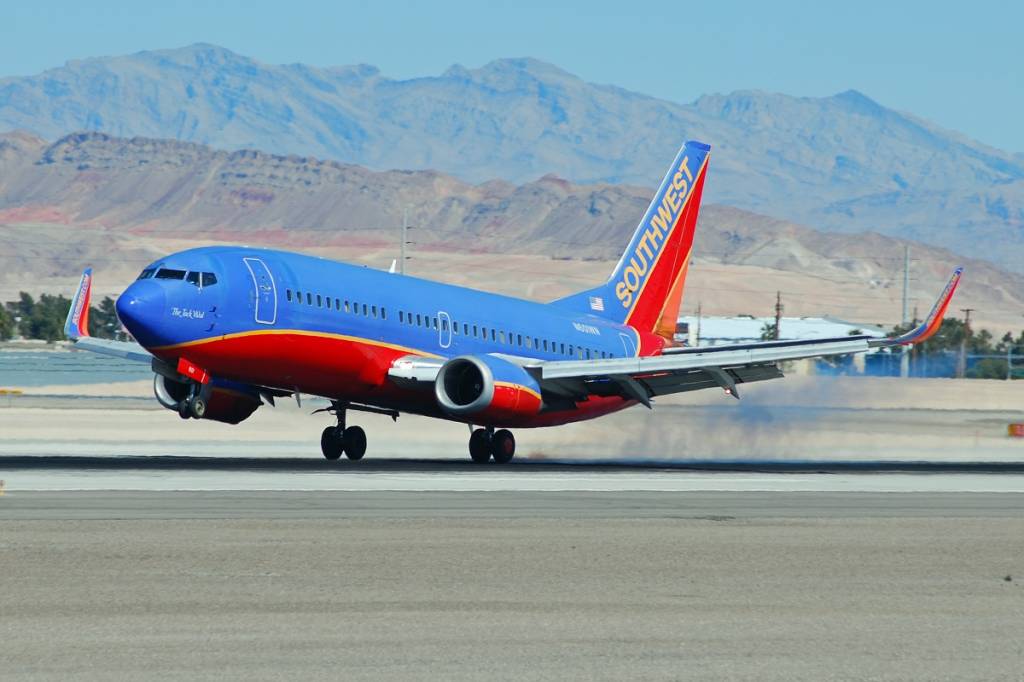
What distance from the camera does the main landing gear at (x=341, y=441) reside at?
4247 centimetres

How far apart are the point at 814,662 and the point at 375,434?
39.8 metres

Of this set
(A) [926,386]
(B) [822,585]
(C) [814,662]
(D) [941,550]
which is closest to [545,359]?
(D) [941,550]

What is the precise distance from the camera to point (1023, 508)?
29281 millimetres

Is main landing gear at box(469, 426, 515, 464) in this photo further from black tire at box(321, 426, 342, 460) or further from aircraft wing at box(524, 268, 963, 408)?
black tire at box(321, 426, 342, 460)

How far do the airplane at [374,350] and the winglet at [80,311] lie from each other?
68 mm

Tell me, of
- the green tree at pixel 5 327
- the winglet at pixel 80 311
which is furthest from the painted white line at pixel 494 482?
the green tree at pixel 5 327

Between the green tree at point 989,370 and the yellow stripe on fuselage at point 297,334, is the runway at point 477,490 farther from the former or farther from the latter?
the green tree at point 989,370

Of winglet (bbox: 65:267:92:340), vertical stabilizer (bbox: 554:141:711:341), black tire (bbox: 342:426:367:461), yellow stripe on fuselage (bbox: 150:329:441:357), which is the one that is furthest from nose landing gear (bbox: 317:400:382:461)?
vertical stabilizer (bbox: 554:141:711:341)

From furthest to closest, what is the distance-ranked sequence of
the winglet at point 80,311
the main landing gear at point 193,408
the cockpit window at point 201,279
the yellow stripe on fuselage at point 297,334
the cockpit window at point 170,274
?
the winglet at point 80,311, the cockpit window at point 201,279, the cockpit window at point 170,274, the yellow stripe on fuselage at point 297,334, the main landing gear at point 193,408

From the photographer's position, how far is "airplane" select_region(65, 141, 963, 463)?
1451 inches

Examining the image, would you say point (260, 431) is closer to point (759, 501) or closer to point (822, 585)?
point (759, 501)

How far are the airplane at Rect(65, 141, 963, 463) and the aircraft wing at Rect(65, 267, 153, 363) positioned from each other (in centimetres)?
6

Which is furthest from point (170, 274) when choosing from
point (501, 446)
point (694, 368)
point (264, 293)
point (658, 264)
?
point (658, 264)

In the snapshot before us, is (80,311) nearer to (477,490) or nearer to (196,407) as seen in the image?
(196,407)
